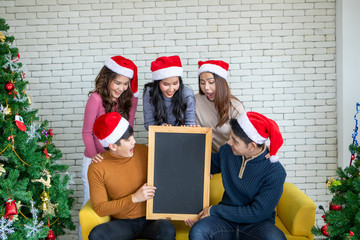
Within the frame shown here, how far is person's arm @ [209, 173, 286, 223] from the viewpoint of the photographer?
2664 millimetres

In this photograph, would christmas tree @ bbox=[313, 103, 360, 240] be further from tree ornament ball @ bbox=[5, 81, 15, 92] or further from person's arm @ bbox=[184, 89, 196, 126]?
tree ornament ball @ bbox=[5, 81, 15, 92]

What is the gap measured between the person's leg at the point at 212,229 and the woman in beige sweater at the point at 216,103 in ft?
2.67

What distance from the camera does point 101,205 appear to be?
2832 mm

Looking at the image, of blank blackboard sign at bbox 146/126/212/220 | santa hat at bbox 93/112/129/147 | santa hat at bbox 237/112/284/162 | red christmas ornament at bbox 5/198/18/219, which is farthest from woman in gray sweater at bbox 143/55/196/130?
red christmas ornament at bbox 5/198/18/219

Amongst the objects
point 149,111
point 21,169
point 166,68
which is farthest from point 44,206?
point 166,68

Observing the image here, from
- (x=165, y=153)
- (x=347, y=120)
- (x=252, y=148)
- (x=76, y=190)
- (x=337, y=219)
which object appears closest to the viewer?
(x=337, y=219)

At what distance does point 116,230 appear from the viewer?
278cm

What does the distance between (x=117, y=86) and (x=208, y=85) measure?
83cm

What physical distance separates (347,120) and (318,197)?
100 cm

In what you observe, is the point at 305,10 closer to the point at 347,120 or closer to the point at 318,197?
the point at 347,120

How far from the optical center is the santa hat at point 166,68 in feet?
10.8

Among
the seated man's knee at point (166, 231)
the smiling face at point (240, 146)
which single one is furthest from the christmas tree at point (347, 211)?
the seated man's knee at point (166, 231)

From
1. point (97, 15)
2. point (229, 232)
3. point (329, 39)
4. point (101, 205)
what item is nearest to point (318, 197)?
point (329, 39)

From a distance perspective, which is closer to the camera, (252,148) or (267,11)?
(252,148)
